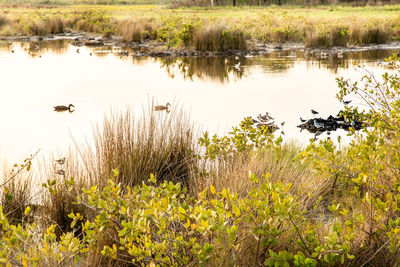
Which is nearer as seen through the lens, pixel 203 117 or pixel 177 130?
pixel 177 130

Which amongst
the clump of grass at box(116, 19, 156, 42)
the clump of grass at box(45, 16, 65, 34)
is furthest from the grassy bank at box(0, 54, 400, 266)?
the clump of grass at box(45, 16, 65, 34)

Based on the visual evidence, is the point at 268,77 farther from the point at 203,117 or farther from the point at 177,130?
the point at 177,130

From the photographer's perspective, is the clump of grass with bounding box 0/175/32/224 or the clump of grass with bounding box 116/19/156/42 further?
the clump of grass with bounding box 116/19/156/42

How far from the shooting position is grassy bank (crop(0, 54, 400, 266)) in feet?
8.52

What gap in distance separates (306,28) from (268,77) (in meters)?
10.1

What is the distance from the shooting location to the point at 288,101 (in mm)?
9812

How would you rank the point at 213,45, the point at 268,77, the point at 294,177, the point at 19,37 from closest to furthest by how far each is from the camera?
the point at 294,177, the point at 268,77, the point at 213,45, the point at 19,37

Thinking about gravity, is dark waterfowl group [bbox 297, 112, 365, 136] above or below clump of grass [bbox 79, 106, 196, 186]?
below

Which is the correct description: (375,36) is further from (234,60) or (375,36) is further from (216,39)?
(234,60)

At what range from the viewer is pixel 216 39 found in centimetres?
1812

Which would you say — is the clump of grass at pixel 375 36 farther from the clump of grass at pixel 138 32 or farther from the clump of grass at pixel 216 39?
the clump of grass at pixel 138 32

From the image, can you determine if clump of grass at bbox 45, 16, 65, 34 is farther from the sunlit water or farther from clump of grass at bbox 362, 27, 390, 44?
clump of grass at bbox 362, 27, 390, 44

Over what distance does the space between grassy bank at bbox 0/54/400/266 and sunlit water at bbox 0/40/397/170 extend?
99 cm

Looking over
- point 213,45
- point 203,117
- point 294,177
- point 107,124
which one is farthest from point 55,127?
point 213,45
